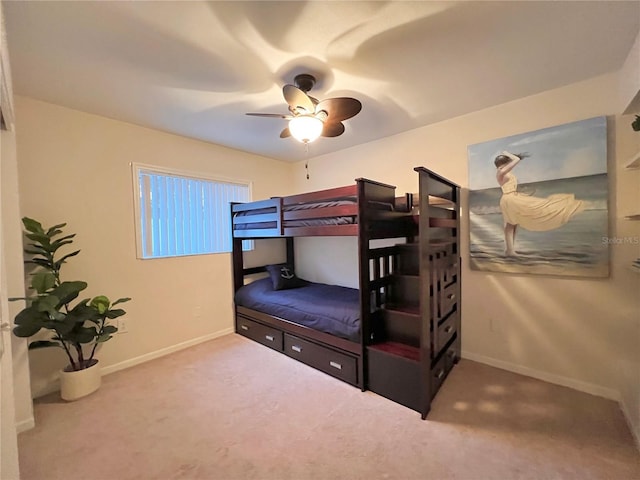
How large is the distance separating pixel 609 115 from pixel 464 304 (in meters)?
1.87

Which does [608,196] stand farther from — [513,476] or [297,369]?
[297,369]

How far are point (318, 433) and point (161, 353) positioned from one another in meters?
2.05

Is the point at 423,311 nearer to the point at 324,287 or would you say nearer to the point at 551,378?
the point at 551,378

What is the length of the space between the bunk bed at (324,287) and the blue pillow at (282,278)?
0.7 inches

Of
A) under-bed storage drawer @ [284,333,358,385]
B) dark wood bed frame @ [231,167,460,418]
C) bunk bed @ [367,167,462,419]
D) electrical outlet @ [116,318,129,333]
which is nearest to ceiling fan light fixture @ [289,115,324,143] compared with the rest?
dark wood bed frame @ [231,167,460,418]

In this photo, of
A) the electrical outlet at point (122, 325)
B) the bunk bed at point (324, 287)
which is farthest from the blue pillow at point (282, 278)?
the electrical outlet at point (122, 325)

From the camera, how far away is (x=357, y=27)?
1.51 m

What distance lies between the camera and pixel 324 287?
3602 millimetres

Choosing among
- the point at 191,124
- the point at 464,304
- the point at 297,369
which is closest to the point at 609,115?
the point at 464,304

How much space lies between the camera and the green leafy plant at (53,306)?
1.84 metres

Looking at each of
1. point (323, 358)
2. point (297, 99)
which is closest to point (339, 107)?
point (297, 99)

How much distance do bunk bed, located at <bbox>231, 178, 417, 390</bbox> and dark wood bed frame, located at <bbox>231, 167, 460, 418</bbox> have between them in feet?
0.03

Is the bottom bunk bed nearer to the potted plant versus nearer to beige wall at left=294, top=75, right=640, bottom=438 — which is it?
beige wall at left=294, top=75, right=640, bottom=438

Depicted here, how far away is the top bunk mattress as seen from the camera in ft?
7.89
